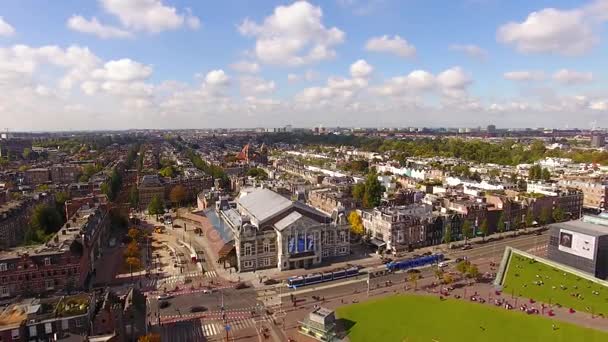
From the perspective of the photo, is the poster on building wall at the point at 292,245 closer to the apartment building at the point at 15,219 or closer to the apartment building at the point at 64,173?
the apartment building at the point at 15,219

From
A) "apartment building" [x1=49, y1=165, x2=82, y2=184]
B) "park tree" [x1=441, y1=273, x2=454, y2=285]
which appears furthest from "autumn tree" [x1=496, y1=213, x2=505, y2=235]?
"apartment building" [x1=49, y1=165, x2=82, y2=184]

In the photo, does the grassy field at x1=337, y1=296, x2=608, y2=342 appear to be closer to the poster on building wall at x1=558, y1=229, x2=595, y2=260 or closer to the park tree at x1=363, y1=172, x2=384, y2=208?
the poster on building wall at x1=558, y1=229, x2=595, y2=260

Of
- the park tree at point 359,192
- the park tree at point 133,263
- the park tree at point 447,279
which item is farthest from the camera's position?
the park tree at point 359,192

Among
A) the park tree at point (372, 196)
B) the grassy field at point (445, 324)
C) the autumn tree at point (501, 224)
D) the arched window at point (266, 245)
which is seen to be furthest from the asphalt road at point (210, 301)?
the autumn tree at point (501, 224)

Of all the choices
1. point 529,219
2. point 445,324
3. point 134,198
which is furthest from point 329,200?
point 134,198

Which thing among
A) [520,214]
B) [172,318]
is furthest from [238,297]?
[520,214]

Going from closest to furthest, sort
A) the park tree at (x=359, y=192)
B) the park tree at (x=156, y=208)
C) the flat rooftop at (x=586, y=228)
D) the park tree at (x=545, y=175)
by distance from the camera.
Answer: the flat rooftop at (x=586, y=228) < the park tree at (x=156, y=208) < the park tree at (x=359, y=192) < the park tree at (x=545, y=175)
